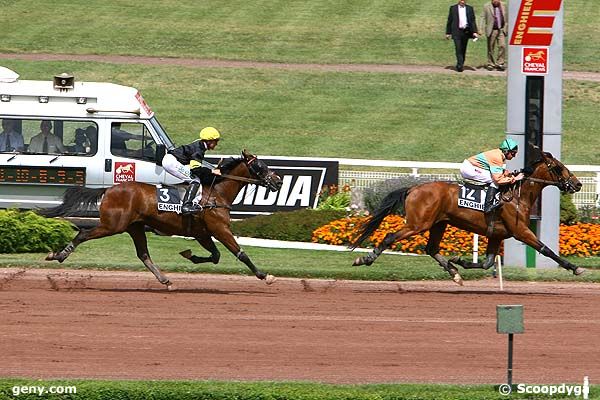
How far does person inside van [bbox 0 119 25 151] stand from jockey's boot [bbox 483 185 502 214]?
868 cm

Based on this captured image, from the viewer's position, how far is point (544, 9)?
18.9m

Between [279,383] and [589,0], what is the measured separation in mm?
34427

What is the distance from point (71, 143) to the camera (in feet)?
73.6

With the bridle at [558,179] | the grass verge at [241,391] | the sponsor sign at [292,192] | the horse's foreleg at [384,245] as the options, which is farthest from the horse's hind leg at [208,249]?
the sponsor sign at [292,192]

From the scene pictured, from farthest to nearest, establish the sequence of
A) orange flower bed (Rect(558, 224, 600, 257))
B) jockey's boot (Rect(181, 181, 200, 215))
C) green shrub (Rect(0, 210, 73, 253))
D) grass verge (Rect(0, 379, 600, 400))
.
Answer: orange flower bed (Rect(558, 224, 600, 257)) → green shrub (Rect(0, 210, 73, 253)) → jockey's boot (Rect(181, 181, 200, 215)) → grass verge (Rect(0, 379, 600, 400))

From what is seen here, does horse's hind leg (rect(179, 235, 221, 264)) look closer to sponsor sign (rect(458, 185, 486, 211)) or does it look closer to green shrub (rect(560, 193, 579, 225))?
sponsor sign (rect(458, 185, 486, 211))

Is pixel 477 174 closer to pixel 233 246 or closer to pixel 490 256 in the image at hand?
pixel 490 256

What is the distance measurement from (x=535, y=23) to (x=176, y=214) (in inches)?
232

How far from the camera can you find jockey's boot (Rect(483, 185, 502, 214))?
1734 centimetres

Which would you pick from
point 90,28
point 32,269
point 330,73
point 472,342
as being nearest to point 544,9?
point 472,342

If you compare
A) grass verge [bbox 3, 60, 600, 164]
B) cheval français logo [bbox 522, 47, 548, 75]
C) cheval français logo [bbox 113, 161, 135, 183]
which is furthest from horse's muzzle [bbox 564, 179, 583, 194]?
grass verge [bbox 3, 60, 600, 164]

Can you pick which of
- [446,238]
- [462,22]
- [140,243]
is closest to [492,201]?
[446,238]

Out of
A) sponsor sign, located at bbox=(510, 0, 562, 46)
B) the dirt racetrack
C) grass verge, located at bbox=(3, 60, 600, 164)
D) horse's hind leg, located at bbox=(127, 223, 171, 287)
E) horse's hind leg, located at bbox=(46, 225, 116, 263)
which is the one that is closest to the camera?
the dirt racetrack

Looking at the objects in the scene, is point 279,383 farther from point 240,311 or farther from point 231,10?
point 231,10
